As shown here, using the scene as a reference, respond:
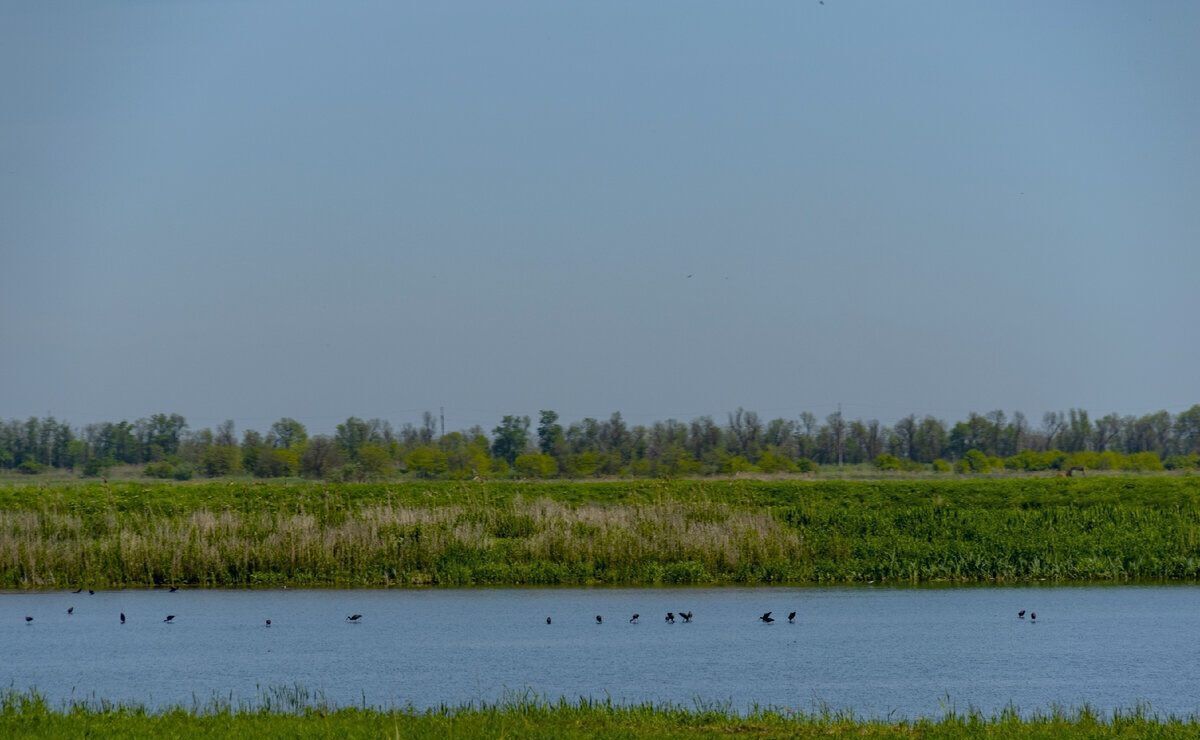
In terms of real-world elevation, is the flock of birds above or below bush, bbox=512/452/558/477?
below

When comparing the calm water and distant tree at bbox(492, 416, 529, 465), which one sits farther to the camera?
distant tree at bbox(492, 416, 529, 465)

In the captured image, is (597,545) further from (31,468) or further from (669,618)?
(31,468)

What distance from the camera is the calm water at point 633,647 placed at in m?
22.6

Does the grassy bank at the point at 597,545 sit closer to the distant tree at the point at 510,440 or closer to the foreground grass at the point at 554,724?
the foreground grass at the point at 554,724

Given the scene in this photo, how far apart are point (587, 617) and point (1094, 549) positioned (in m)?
17.7

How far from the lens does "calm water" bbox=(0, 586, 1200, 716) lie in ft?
74.1

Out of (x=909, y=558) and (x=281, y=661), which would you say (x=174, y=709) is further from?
(x=909, y=558)

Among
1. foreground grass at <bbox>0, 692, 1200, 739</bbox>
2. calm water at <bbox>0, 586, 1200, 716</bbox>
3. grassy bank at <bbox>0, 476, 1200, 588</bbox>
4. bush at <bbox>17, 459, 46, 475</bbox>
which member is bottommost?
calm water at <bbox>0, 586, 1200, 716</bbox>

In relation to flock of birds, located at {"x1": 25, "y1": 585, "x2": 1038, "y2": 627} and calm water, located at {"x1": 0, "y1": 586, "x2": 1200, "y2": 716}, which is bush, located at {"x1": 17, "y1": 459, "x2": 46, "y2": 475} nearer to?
calm water, located at {"x1": 0, "y1": 586, "x2": 1200, "y2": 716}

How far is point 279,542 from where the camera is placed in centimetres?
4066

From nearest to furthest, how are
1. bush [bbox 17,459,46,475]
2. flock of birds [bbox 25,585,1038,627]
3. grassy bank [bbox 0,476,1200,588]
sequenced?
flock of birds [bbox 25,585,1038,627] → grassy bank [bbox 0,476,1200,588] → bush [bbox 17,459,46,475]

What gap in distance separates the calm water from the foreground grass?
2295mm

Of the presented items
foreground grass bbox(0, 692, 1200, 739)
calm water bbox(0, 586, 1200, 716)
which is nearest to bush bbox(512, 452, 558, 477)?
calm water bbox(0, 586, 1200, 716)

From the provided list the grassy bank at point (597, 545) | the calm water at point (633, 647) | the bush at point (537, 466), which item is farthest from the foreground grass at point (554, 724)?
the bush at point (537, 466)
